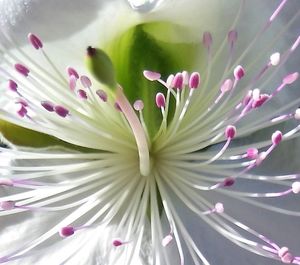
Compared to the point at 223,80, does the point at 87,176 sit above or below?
below

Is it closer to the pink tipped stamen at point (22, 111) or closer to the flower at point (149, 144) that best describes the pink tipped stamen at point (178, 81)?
the flower at point (149, 144)

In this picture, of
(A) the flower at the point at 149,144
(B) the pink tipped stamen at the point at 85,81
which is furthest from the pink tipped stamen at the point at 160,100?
(B) the pink tipped stamen at the point at 85,81

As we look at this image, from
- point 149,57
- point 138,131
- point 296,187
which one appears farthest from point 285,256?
point 149,57

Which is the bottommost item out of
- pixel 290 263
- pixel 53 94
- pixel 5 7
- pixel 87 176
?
pixel 290 263

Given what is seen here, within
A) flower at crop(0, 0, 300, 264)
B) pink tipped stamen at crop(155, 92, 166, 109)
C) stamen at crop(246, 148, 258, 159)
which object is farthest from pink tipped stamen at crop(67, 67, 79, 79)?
stamen at crop(246, 148, 258, 159)

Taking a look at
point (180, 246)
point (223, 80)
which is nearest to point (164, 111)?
point (223, 80)

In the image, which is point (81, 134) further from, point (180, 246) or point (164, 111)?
point (180, 246)

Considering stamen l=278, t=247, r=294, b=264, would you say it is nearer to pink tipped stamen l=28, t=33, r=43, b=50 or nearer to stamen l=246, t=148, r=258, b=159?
stamen l=246, t=148, r=258, b=159
